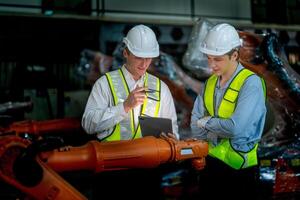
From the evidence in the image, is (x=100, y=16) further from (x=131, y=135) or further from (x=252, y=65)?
Answer: (x=131, y=135)

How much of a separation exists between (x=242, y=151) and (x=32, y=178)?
5.54 feet

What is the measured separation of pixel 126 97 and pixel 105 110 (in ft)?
0.82

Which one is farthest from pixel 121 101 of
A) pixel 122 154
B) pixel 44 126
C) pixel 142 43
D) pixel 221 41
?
pixel 44 126

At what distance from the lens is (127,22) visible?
9.77 meters

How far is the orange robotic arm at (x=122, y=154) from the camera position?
2607mm

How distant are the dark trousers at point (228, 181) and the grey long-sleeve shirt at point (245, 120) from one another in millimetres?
230

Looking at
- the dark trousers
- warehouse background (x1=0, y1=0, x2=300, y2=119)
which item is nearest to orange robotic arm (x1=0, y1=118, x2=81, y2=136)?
the dark trousers

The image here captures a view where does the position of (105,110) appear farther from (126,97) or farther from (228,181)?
(228,181)

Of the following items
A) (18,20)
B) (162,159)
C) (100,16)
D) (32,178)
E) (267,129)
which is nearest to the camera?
(32,178)

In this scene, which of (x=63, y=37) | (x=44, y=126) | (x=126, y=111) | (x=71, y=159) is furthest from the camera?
(x=63, y=37)

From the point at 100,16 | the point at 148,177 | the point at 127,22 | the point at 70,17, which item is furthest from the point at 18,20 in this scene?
the point at 148,177

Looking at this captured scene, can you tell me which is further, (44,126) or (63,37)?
(63,37)

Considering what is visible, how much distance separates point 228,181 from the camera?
10.7 ft

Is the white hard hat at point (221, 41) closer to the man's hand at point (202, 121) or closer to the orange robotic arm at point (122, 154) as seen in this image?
the man's hand at point (202, 121)
